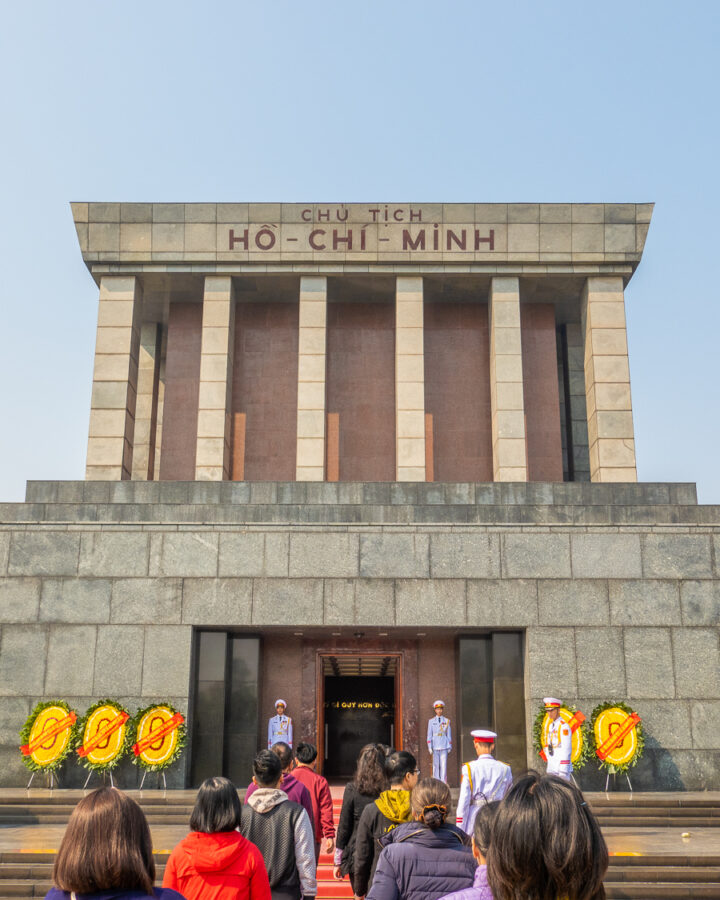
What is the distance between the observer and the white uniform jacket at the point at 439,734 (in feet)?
54.9

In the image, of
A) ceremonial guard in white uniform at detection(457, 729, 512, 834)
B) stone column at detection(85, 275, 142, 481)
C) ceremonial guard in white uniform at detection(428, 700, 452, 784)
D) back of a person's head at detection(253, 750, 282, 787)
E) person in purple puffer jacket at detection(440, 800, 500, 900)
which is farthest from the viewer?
stone column at detection(85, 275, 142, 481)

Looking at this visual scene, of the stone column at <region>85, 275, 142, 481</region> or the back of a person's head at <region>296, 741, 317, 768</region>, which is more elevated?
the stone column at <region>85, 275, 142, 481</region>

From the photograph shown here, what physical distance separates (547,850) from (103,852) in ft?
4.14

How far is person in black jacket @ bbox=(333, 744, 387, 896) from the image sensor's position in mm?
6516

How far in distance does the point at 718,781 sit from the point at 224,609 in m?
8.99

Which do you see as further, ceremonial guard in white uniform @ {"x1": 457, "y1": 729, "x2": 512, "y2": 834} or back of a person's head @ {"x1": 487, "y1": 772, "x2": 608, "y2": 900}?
ceremonial guard in white uniform @ {"x1": 457, "y1": 729, "x2": 512, "y2": 834}

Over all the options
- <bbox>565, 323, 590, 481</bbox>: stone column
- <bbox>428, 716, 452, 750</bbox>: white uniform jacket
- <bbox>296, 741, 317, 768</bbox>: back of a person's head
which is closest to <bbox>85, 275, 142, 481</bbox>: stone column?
<bbox>428, 716, 452, 750</bbox>: white uniform jacket

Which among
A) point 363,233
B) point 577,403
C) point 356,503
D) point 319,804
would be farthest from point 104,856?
point 577,403

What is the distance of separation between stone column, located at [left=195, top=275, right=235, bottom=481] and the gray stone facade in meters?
4.62

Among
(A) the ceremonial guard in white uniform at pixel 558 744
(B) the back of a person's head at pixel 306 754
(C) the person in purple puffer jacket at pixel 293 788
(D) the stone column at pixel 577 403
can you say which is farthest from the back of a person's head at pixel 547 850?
(D) the stone column at pixel 577 403

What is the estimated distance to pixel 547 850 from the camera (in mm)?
2340

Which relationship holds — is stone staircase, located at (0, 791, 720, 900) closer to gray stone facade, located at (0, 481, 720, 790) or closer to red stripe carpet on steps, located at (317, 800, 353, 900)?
red stripe carpet on steps, located at (317, 800, 353, 900)

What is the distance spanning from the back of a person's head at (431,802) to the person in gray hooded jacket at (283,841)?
1078 millimetres

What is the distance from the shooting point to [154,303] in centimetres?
2538
